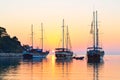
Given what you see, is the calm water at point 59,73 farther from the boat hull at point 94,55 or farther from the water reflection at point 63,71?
the boat hull at point 94,55

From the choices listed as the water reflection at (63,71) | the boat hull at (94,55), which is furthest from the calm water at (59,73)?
the boat hull at (94,55)

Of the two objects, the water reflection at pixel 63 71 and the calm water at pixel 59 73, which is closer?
the calm water at pixel 59 73

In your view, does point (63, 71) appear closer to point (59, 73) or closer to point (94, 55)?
point (59, 73)

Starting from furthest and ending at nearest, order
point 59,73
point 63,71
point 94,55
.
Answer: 1. point 94,55
2. point 63,71
3. point 59,73

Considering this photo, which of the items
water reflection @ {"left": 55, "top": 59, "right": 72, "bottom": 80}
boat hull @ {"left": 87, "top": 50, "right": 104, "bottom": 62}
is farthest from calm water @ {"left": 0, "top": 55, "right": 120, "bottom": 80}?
boat hull @ {"left": 87, "top": 50, "right": 104, "bottom": 62}

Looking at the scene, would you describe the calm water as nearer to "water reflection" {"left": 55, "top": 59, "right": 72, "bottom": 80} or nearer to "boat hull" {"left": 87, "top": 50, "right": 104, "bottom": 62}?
"water reflection" {"left": 55, "top": 59, "right": 72, "bottom": 80}

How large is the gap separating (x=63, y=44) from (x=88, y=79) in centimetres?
9604

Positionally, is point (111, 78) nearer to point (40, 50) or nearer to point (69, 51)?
point (69, 51)

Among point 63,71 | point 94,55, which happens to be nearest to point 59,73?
point 63,71

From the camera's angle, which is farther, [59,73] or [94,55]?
[94,55]

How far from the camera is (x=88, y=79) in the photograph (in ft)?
195

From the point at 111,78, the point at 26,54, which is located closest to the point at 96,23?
the point at 26,54

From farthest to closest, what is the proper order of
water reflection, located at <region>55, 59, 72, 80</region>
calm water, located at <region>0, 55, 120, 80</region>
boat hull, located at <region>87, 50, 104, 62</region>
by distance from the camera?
boat hull, located at <region>87, 50, 104, 62</region> → water reflection, located at <region>55, 59, 72, 80</region> → calm water, located at <region>0, 55, 120, 80</region>

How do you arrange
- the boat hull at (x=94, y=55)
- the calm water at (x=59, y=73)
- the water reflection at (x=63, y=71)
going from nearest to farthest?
the calm water at (x=59, y=73), the water reflection at (x=63, y=71), the boat hull at (x=94, y=55)
